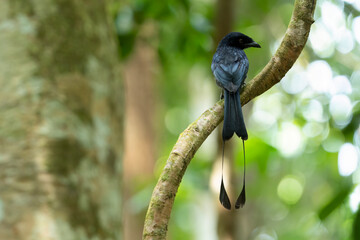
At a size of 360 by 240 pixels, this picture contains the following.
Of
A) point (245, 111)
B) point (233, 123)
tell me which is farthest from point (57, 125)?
point (245, 111)

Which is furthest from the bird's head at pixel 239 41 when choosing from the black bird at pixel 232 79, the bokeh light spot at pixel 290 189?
the bokeh light spot at pixel 290 189

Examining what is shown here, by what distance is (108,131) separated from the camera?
121 inches

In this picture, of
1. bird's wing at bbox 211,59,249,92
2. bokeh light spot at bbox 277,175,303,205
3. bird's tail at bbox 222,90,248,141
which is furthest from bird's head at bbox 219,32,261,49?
bokeh light spot at bbox 277,175,303,205

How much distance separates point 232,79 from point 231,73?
0.11 m

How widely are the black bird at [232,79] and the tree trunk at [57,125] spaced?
79 cm

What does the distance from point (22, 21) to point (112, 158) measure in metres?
1.01

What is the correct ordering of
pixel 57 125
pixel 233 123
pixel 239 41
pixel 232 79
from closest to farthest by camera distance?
pixel 233 123 → pixel 232 79 → pixel 57 125 → pixel 239 41

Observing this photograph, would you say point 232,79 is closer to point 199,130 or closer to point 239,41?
point 239,41

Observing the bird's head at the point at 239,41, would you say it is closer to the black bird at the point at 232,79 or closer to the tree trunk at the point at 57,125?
the black bird at the point at 232,79

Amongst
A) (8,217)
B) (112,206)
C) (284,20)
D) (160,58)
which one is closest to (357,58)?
(284,20)

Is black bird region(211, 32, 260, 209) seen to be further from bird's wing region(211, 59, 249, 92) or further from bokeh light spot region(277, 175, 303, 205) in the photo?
bokeh light spot region(277, 175, 303, 205)

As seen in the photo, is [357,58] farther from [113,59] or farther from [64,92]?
[64,92]

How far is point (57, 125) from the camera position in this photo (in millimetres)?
2738

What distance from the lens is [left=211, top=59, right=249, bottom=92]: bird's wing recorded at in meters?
2.41
